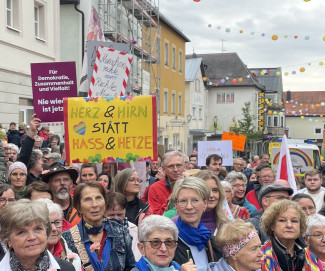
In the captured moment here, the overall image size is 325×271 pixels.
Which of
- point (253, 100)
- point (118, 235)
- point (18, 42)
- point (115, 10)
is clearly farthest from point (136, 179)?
point (253, 100)

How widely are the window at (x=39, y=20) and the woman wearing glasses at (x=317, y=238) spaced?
13.9 meters

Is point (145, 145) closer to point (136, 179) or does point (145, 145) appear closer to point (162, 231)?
point (136, 179)

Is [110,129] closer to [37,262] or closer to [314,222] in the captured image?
[314,222]

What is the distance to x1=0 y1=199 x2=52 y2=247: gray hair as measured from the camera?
10.4 ft

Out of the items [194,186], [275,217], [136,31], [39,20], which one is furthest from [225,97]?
[194,186]

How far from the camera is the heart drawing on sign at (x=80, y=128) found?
615 cm

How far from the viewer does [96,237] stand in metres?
4.21

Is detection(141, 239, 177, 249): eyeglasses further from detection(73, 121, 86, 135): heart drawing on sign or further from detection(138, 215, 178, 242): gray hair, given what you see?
detection(73, 121, 86, 135): heart drawing on sign

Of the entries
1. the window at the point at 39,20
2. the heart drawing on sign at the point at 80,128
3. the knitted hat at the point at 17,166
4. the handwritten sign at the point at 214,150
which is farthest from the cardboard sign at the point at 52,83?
the window at the point at 39,20

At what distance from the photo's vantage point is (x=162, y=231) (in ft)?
11.5

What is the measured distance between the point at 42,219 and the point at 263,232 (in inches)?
81.1

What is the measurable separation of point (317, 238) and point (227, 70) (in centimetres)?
5548

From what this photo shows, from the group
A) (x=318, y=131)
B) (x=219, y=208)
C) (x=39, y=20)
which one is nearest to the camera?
(x=219, y=208)

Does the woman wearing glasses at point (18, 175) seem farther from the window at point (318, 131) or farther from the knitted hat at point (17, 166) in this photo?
the window at point (318, 131)
